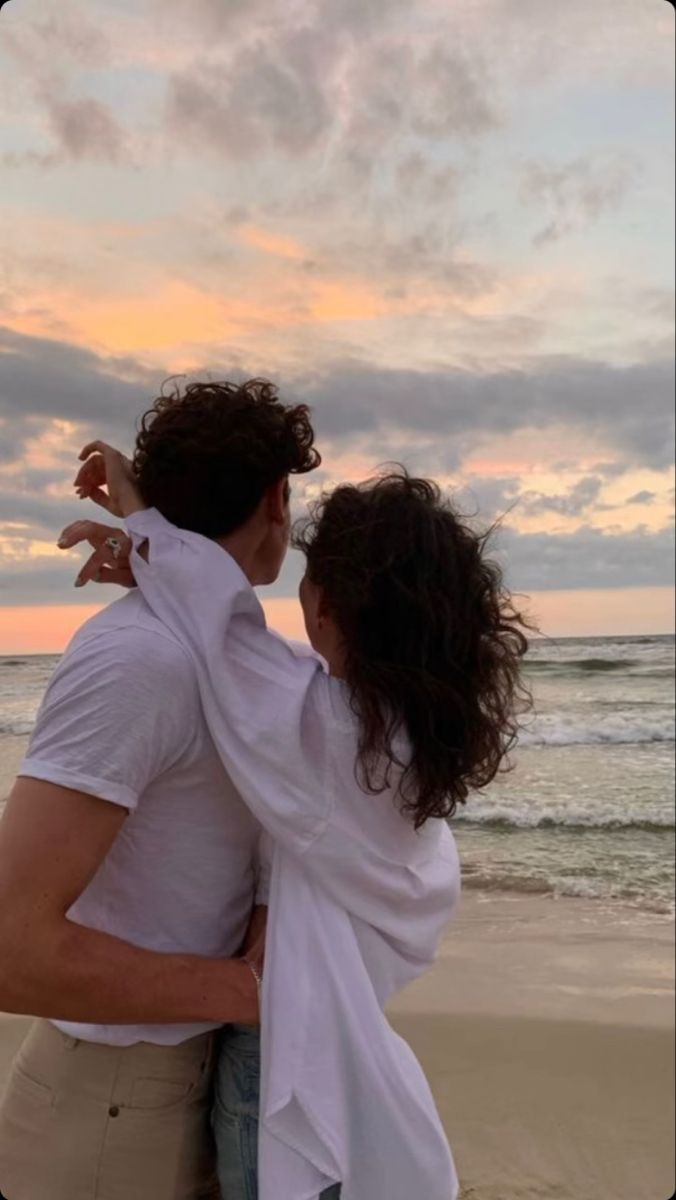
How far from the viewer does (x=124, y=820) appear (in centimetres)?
123

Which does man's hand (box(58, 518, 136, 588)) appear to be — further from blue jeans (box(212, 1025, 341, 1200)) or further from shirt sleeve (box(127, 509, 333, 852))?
blue jeans (box(212, 1025, 341, 1200))

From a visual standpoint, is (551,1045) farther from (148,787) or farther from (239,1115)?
(148,787)

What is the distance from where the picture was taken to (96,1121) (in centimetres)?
131

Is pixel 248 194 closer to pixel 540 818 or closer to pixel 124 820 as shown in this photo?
pixel 124 820

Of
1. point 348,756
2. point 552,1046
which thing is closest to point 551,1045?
point 552,1046

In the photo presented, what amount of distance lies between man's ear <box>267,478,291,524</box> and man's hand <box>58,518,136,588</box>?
0.64 ft

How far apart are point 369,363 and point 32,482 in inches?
147

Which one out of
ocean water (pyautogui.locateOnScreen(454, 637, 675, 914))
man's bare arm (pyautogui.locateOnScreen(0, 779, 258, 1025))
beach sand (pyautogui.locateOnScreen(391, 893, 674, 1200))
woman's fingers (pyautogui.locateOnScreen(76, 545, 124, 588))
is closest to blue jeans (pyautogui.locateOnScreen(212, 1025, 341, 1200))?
man's bare arm (pyautogui.locateOnScreen(0, 779, 258, 1025))

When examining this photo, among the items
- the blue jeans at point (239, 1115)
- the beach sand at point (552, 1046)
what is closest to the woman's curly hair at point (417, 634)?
the blue jeans at point (239, 1115)

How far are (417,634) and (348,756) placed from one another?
0.17 m

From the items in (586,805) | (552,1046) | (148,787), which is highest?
(148,787)

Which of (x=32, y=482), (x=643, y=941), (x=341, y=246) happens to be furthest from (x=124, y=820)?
(x=643, y=941)

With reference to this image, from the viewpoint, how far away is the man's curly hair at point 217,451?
134 cm

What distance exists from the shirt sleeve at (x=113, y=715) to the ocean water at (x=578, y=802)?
0.66 metres
